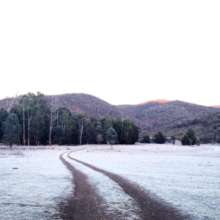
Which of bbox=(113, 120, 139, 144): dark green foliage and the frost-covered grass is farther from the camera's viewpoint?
bbox=(113, 120, 139, 144): dark green foliage

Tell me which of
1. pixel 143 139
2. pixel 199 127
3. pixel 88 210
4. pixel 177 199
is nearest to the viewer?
pixel 88 210

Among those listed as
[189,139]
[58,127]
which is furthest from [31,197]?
[189,139]

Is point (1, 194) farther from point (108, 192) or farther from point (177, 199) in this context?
point (177, 199)

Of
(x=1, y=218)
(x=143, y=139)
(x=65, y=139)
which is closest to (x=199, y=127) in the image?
(x=143, y=139)

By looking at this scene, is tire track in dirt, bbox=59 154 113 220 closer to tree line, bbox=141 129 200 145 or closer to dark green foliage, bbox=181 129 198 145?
dark green foliage, bbox=181 129 198 145

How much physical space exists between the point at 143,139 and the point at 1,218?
468 feet

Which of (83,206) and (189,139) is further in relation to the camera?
(189,139)

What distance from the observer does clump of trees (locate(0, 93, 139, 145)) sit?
11450 centimetres

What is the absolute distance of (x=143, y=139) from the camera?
154000 millimetres

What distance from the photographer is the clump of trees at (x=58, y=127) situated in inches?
4508

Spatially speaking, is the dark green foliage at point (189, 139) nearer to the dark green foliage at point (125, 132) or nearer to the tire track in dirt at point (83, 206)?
the dark green foliage at point (125, 132)

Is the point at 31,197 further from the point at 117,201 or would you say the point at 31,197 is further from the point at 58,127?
the point at 58,127

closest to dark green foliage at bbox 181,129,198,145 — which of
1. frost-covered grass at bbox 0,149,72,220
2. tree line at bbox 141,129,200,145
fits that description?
tree line at bbox 141,129,200,145

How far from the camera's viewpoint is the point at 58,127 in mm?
118125
